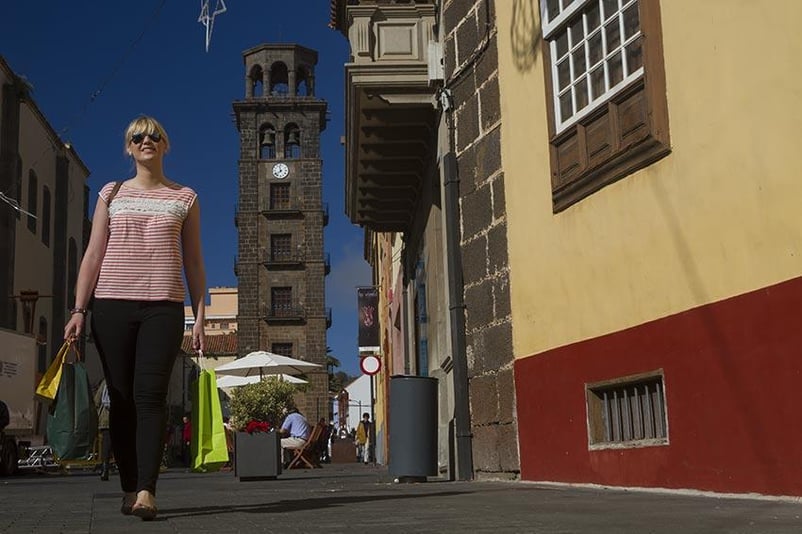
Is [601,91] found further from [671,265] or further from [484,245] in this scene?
[484,245]

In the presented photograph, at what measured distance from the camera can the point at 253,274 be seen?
73.8 meters

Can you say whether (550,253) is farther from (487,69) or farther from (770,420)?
(770,420)

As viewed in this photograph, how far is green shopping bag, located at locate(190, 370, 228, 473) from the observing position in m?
6.68

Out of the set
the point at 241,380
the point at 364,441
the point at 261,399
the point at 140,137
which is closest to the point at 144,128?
the point at 140,137

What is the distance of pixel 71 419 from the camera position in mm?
6301


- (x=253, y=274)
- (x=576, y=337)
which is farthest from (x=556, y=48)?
(x=253, y=274)

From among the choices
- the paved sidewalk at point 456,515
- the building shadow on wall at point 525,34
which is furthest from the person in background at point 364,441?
the paved sidewalk at point 456,515

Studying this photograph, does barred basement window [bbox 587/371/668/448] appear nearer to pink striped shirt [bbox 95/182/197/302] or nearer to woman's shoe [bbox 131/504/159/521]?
pink striped shirt [bbox 95/182/197/302]

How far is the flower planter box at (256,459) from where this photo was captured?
15430 millimetres

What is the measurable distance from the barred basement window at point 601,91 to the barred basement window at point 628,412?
1437 mm

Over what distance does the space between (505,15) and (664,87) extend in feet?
9.13

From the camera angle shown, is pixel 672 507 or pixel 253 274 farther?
pixel 253 274

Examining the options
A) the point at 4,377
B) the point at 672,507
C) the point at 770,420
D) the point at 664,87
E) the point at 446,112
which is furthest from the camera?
the point at 4,377

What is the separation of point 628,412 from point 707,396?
1187 millimetres
